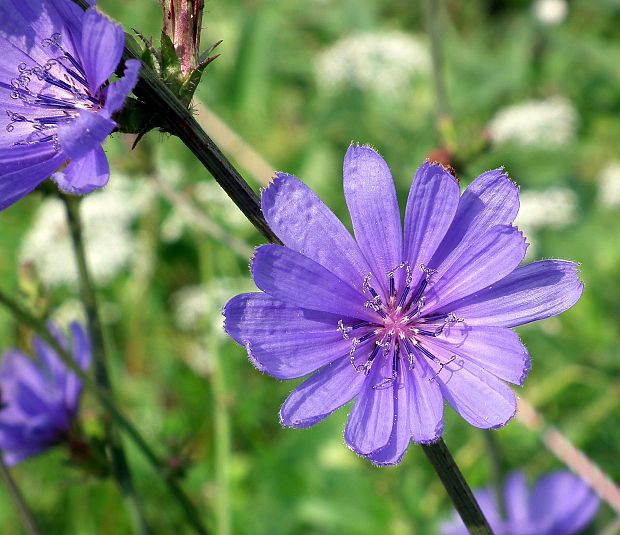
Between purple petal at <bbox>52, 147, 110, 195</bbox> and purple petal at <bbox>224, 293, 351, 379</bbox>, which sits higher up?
purple petal at <bbox>52, 147, 110, 195</bbox>

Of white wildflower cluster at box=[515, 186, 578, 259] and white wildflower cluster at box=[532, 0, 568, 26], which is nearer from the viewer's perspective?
white wildflower cluster at box=[515, 186, 578, 259]

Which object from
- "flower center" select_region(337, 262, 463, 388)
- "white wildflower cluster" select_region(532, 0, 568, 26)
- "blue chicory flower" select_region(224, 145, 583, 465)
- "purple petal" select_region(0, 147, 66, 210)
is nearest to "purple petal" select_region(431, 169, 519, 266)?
"blue chicory flower" select_region(224, 145, 583, 465)

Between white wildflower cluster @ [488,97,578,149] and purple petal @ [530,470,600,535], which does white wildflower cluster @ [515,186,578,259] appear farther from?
purple petal @ [530,470,600,535]

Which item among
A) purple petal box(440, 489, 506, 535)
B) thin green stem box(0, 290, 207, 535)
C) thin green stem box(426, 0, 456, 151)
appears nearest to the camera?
thin green stem box(0, 290, 207, 535)

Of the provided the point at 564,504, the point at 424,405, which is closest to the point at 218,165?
the point at 424,405

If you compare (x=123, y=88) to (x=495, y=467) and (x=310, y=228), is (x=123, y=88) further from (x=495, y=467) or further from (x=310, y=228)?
(x=495, y=467)

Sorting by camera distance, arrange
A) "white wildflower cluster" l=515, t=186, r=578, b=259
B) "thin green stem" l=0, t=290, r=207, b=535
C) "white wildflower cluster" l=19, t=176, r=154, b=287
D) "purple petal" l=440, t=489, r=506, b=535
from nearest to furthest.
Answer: "thin green stem" l=0, t=290, r=207, b=535 < "purple petal" l=440, t=489, r=506, b=535 < "white wildflower cluster" l=515, t=186, r=578, b=259 < "white wildflower cluster" l=19, t=176, r=154, b=287

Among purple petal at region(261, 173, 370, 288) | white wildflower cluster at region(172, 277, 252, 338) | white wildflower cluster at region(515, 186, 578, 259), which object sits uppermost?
white wildflower cluster at region(515, 186, 578, 259)
